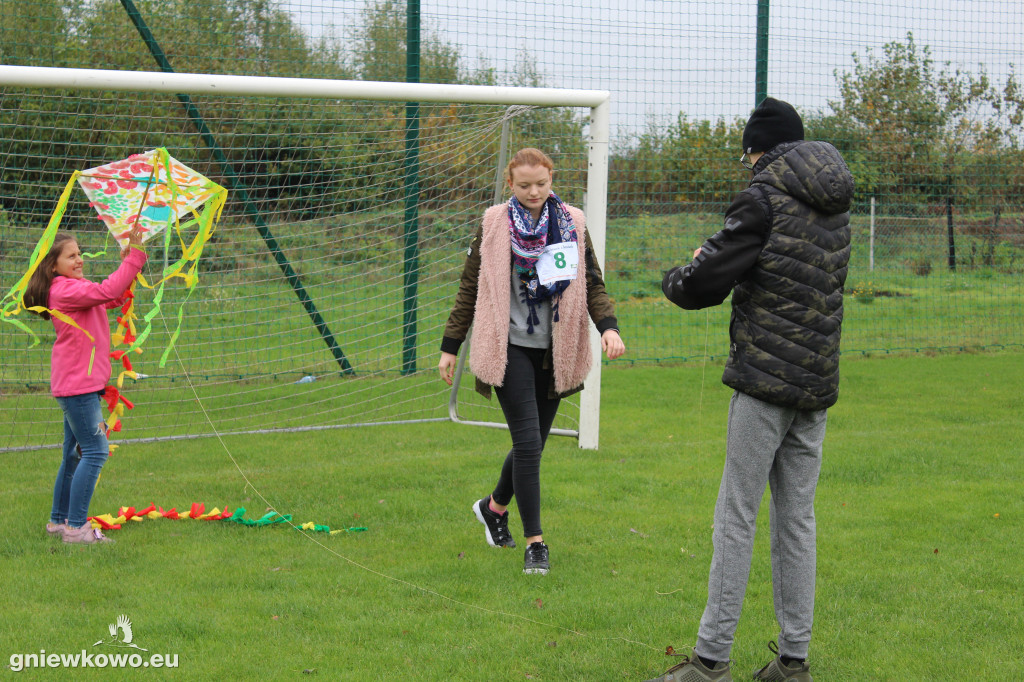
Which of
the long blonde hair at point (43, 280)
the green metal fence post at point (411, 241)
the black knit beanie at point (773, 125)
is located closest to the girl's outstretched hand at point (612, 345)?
the black knit beanie at point (773, 125)

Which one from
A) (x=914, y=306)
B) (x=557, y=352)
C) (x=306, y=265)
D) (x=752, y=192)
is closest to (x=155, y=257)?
(x=306, y=265)

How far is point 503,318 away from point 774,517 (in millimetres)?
1535

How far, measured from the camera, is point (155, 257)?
8.42 metres

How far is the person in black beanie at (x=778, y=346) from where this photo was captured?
2867mm

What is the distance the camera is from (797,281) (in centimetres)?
289

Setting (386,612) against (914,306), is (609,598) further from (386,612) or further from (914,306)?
(914,306)

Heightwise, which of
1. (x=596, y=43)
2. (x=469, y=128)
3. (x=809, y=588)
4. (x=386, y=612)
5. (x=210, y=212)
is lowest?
(x=386, y=612)

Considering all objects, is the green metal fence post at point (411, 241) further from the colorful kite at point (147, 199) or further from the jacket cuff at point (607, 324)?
the jacket cuff at point (607, 324)

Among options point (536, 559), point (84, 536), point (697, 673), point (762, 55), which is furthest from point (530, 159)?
point (762, 55)

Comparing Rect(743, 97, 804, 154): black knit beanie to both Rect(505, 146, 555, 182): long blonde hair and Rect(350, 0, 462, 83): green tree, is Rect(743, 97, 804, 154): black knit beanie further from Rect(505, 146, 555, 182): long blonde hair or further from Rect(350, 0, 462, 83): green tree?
Rect(350, 0, 462, 83): green tree

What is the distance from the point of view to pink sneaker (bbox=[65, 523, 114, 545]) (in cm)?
460

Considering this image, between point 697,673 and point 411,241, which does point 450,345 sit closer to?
point 697,673

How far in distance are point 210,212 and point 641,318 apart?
632 cm
